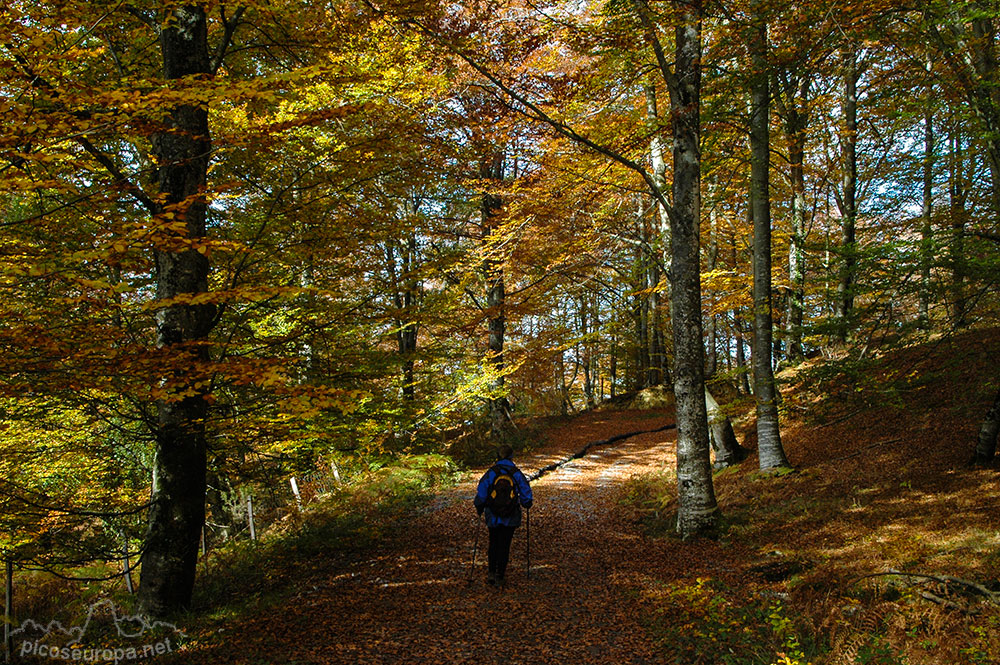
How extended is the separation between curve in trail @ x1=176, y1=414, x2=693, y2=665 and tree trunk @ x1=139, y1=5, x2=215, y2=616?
45.4 inches

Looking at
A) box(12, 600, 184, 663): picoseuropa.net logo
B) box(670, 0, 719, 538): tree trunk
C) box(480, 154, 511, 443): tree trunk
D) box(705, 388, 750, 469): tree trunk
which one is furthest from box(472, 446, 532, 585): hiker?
box(480, 154, 511, 443): tree trunk

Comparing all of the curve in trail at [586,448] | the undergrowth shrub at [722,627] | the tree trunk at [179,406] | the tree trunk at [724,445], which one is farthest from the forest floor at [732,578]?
the curve in trail at [586,448]

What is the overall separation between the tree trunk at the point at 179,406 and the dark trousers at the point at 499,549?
3.59 meters

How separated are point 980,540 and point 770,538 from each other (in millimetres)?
2222

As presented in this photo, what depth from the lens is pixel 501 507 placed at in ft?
22.2

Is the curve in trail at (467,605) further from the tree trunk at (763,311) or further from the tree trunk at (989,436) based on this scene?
the tree trunk at (989,436)

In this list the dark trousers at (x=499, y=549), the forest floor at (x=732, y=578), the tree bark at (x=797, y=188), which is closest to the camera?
the forest floor at (x=732, y=578)

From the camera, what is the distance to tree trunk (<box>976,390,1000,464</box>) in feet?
23.8

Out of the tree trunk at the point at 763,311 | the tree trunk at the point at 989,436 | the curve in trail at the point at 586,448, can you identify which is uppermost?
the tree trunk at the point at 763,311

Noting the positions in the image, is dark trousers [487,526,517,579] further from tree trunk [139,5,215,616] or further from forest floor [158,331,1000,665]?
tree trunk [139,5,215,616]

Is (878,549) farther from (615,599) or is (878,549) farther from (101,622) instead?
(101,622)

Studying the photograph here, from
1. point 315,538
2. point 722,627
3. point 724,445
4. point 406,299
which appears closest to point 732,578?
point 722,627

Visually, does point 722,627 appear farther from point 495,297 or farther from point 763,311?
point 495,297

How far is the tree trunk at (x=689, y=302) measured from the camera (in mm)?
7848
